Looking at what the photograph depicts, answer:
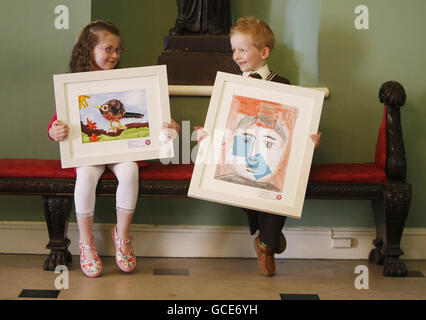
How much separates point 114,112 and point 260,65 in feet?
2.12

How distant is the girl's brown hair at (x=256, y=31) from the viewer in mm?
2523

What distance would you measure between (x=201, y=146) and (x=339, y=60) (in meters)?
0.92

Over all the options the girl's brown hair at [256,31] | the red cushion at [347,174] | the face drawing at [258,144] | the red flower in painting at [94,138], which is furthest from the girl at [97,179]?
the red cushion at [347,174]

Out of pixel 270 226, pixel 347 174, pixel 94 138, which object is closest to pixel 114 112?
pixel 94 138

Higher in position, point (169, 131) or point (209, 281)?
point (169, 131)

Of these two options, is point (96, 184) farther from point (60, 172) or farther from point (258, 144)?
point (258, 144)

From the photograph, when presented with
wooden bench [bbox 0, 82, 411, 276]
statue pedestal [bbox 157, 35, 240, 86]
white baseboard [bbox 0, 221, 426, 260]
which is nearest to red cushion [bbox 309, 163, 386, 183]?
wooden bench [bbox 0, 82, 411, 276]

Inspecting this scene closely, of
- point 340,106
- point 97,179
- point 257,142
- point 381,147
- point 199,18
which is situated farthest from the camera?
point 199,18

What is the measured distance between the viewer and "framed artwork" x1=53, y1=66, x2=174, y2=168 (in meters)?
2.43

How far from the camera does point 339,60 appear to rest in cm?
290

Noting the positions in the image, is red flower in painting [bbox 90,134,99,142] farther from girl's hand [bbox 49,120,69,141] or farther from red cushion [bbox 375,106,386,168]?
red cushion [bbox 375,106,386,168]

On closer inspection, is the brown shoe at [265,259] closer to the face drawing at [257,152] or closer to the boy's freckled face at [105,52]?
the face drawing at [257,152]

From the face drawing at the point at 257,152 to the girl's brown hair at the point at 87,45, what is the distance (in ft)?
2.34

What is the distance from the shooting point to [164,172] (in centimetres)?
254
